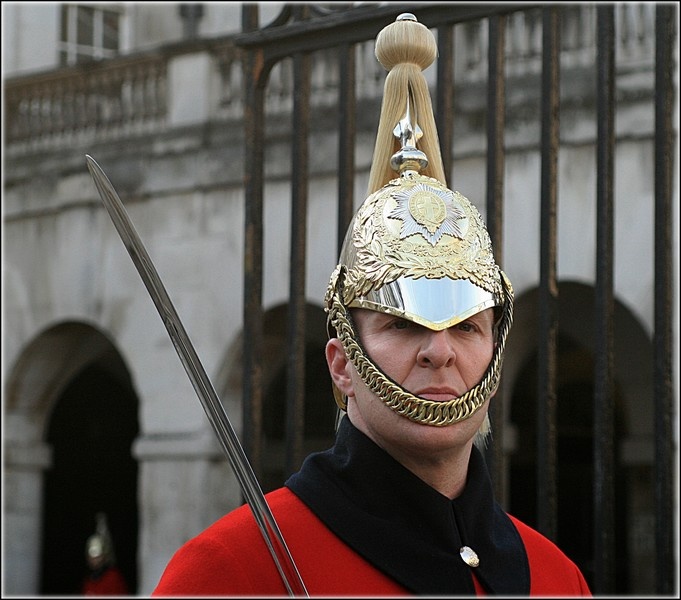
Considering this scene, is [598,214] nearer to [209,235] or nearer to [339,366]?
[339,366]

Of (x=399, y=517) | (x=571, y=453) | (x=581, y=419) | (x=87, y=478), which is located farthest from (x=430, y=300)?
(x=87, y=478)

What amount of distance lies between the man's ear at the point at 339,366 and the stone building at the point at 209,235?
6.81 m

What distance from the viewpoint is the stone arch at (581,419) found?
10555 millimetres

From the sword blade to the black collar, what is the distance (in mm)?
130

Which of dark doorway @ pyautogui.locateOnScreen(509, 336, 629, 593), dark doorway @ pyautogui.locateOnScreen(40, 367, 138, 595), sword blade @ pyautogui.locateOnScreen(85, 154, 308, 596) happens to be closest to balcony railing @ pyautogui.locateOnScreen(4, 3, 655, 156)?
dark doorway @ pyautogui.locateOnScreen(40, 367, 138, 595)

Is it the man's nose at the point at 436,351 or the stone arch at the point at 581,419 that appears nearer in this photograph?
the man's nose at the point at 436,351

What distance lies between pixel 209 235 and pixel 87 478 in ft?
14.6

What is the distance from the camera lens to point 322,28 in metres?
4.06

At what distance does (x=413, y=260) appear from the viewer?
2.29 m

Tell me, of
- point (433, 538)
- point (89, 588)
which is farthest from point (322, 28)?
point (89, 588)

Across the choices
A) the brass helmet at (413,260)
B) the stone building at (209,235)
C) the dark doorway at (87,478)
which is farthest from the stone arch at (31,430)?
the brass helmet at (413,260)

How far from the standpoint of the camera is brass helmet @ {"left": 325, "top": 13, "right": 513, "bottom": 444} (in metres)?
2.24

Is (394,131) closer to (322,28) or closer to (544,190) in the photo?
(544,190)

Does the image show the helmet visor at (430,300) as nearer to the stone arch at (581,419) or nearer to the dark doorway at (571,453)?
the stone arch at (581,419)
